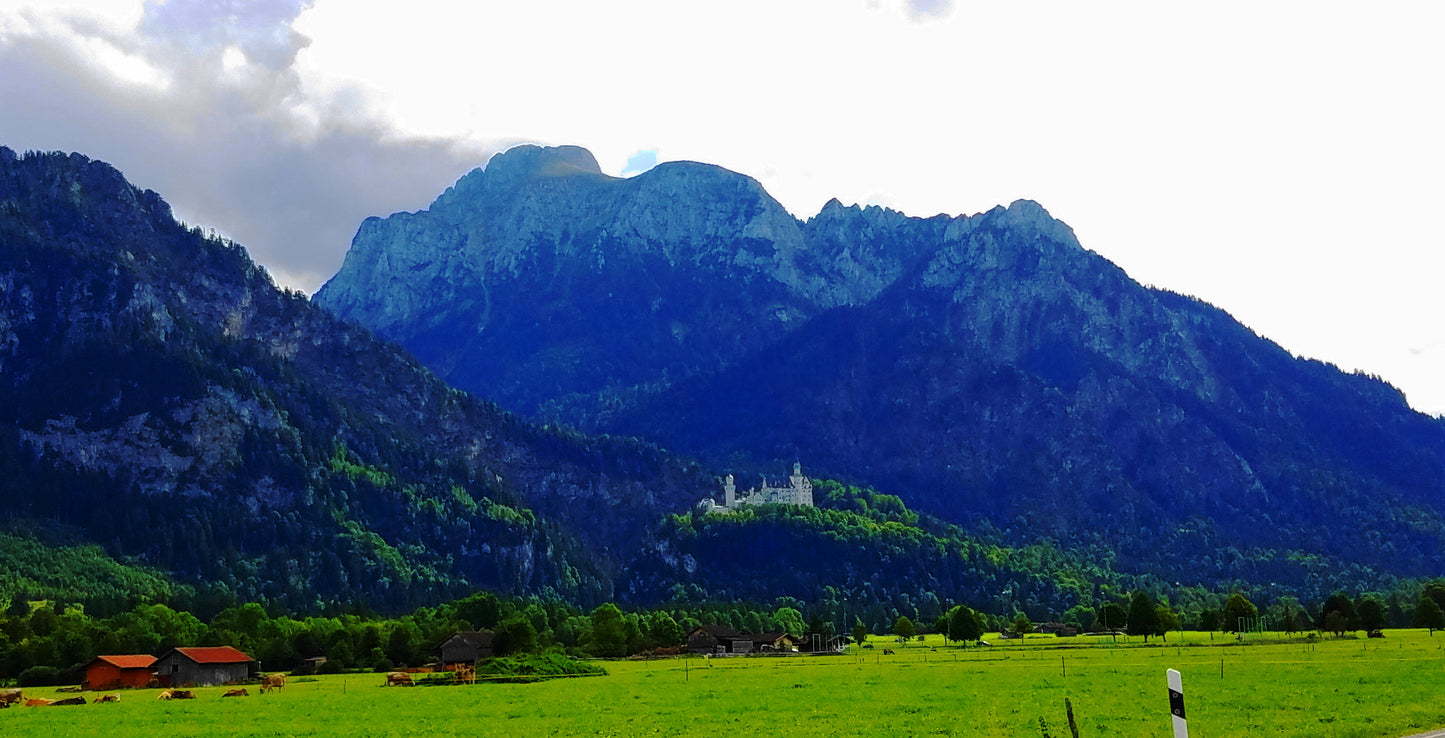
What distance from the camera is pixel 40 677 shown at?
413 ft

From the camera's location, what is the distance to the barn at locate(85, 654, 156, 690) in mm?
122312

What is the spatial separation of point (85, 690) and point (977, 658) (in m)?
81.5

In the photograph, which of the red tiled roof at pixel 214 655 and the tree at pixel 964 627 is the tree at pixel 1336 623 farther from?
the red tiled roof at pixel 214 655

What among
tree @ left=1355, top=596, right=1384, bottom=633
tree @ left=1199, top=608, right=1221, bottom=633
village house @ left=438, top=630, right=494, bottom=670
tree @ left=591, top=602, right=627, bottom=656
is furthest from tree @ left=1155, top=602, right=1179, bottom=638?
village house @ left=438, top=630, right=494, bottom=670

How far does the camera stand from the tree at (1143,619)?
159750mm

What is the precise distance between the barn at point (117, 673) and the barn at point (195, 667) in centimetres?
164

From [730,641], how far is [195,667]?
237 feet

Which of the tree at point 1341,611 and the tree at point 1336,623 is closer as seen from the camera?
the tree at point 1336,623

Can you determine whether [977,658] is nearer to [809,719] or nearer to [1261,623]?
[809,719]

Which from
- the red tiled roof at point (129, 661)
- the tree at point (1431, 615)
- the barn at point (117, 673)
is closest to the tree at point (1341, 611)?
the tree at point (1431, 615)

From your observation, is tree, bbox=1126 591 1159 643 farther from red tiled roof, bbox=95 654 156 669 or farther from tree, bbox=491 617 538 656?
red tiled roof, bbox=95 654 156 669

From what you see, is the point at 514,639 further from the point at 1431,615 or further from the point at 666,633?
the point at 1431,615

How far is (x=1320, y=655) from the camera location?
10619cm

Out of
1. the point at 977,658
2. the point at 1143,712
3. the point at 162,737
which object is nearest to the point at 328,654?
the point at 977,658
